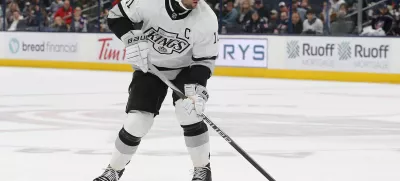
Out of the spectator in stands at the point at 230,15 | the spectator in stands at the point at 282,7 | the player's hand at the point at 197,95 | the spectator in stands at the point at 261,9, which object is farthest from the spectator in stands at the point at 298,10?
the player's hand at the point at 197,95

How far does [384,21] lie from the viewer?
13312 mm

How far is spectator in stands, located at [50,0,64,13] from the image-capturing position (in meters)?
17.2

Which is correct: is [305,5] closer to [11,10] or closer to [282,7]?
[282,7]

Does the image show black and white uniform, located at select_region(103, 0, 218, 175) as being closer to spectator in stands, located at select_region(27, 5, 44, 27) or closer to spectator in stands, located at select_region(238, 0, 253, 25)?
spectator in stands, located at select_region(238, 0, 253, 25)

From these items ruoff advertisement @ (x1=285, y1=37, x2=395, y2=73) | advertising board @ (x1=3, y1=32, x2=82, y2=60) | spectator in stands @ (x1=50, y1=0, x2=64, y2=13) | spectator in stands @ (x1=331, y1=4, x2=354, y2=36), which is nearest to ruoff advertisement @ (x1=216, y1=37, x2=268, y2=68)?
ruoff advertisement @ (x1=285, y1=37, x2=395, y2=73)

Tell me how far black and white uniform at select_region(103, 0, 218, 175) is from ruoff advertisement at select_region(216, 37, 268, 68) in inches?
408

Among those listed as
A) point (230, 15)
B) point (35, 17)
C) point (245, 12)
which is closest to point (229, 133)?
point (245, 12)

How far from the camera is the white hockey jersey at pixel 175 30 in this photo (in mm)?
4145

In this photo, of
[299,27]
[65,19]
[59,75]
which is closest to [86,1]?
[65,19]

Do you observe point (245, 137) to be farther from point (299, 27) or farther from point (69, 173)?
point (299, 27)

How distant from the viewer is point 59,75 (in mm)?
14898

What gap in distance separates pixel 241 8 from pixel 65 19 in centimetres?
394

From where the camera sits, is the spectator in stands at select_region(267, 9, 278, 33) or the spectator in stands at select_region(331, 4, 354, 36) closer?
the spectator in stands at select_region(331, 4, 354, 36)

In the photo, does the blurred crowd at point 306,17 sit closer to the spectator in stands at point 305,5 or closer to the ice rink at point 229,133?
the spectator in stands at point 305,5
